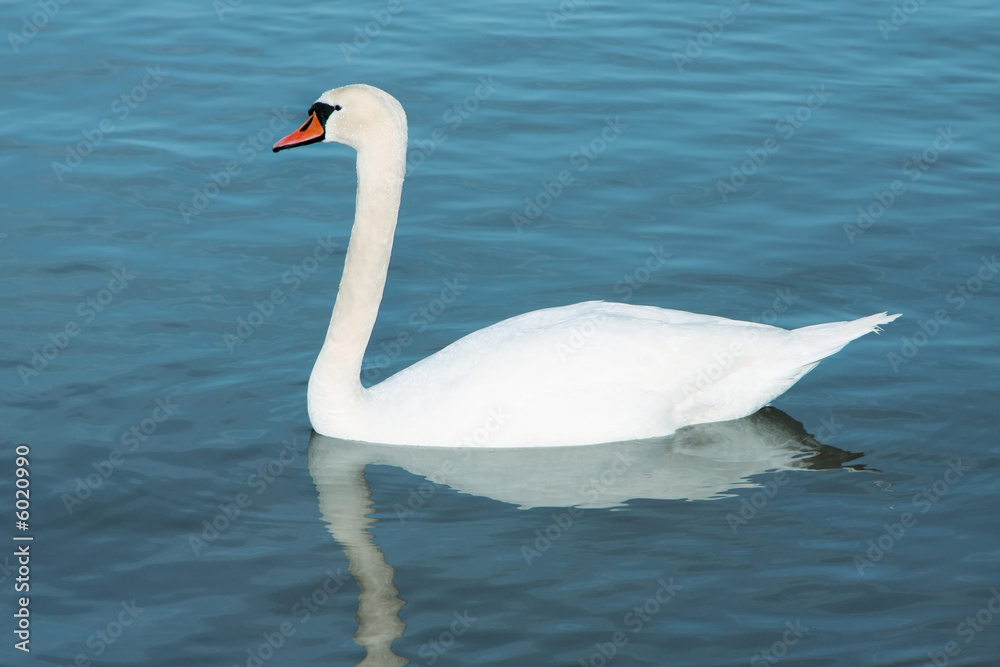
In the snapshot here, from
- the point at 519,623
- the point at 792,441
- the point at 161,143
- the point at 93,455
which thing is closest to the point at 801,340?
the point at 792,441

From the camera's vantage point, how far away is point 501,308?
8930mm

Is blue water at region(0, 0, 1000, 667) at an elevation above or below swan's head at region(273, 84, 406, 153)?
below

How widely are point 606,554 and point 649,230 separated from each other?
14.1ft

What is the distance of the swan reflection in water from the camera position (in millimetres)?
6750

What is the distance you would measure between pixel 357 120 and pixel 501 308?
8.09ft

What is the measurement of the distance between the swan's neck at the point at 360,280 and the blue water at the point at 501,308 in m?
0.42

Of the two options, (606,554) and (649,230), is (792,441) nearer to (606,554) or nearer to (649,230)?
(606,554)

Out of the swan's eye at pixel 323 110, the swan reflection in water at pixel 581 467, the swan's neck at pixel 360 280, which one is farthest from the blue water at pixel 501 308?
the swan's eye at pixel 323 110

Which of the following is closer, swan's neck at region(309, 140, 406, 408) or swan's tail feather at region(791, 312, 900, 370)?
swan's neck at region(309, 140, 406, 408)

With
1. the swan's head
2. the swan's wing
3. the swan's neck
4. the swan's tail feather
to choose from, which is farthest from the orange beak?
the swan's tail feather

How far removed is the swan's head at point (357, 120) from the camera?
22.1 ft

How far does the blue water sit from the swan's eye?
6.03 ft

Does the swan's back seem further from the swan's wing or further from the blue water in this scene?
the blue water

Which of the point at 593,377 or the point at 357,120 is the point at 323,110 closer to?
the point at 357,120
